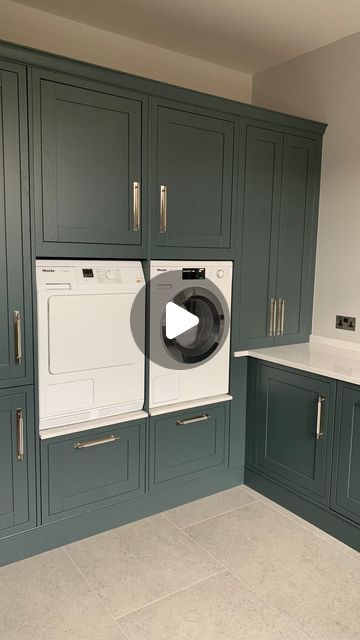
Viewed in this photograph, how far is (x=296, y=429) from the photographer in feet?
9.24

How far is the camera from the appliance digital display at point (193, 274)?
273 centimetres

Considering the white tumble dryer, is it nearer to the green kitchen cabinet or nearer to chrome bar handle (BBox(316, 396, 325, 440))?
the green kitchen cabinet

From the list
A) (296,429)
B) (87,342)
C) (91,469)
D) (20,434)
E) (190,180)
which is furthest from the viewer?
(296,429)

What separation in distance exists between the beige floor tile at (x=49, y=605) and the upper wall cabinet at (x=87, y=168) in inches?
57.2

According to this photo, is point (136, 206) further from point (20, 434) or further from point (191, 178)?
point (20, 434)

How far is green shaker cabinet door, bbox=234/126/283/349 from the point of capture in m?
2.93

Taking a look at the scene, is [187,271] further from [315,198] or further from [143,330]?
[315,198]

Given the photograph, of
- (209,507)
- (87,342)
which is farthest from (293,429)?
(87,342)

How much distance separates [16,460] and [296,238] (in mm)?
2078

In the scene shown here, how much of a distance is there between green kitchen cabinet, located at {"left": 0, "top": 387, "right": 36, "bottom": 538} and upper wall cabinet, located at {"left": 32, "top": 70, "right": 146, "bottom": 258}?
0.70 meters

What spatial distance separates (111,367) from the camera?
8.33 feet
